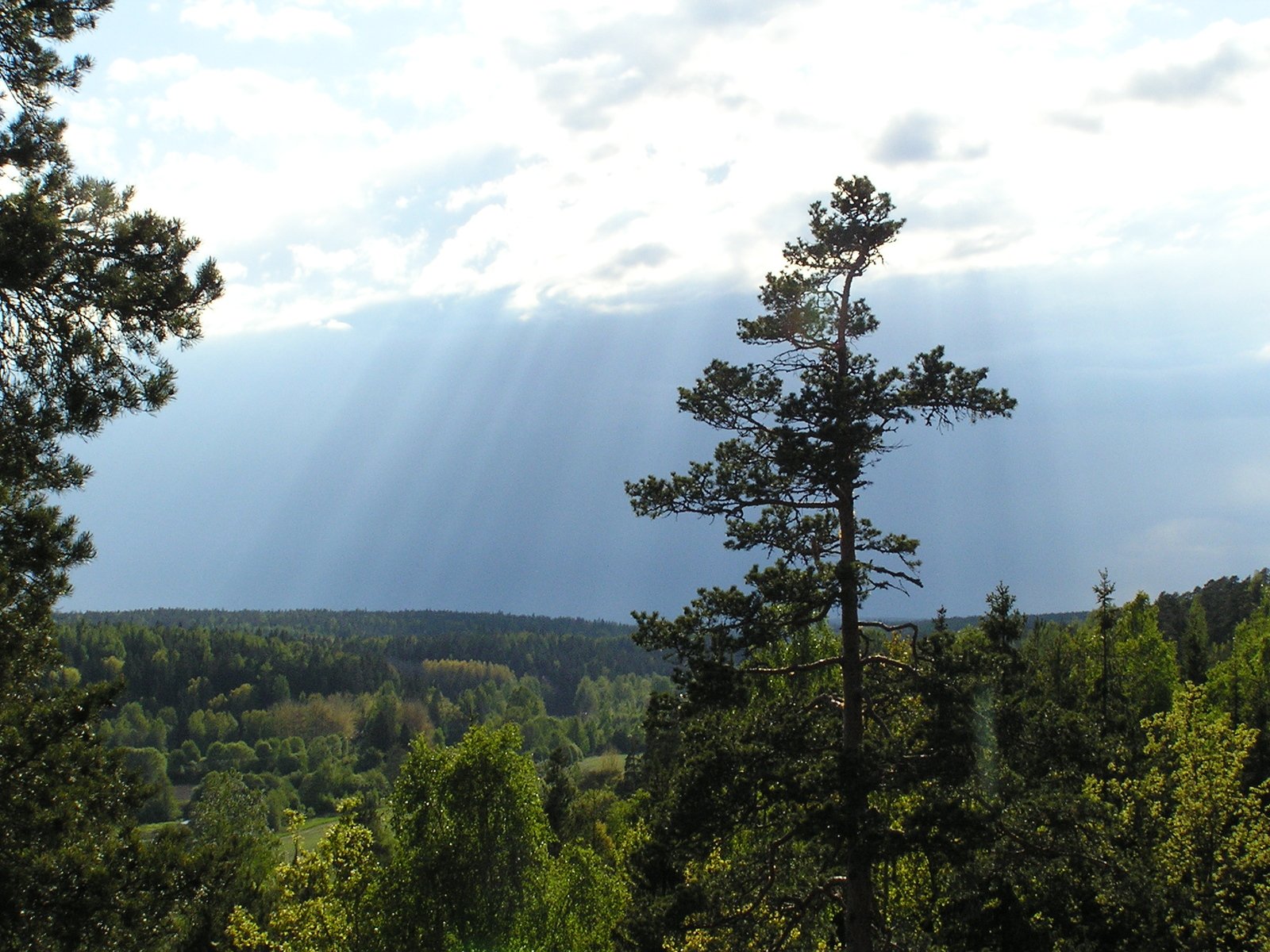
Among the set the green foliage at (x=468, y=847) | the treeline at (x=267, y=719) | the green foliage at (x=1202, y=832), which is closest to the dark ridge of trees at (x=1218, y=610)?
the treeline at (x=267, y=719)

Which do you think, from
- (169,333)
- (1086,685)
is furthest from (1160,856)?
(1086,685)

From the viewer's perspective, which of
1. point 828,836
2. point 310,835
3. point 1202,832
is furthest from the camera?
point 310,835

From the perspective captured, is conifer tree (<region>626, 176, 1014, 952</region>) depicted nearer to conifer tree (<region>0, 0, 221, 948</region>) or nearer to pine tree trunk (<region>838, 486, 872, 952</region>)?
pine tree trunk (<region>838, 486, 872, 952</region>)

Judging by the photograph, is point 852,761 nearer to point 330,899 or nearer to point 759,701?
point 759,701

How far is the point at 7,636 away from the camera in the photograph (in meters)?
14.4

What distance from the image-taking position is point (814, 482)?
1381 cm

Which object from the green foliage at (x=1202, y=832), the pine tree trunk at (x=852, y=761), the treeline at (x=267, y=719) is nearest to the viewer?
the pine tree trunk at (x=852, y=761)

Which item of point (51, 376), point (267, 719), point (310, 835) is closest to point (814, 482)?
point (51, 376)

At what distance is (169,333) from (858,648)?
38.2 ft

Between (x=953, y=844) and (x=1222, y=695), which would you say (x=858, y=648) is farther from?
(x=1222, y=695)

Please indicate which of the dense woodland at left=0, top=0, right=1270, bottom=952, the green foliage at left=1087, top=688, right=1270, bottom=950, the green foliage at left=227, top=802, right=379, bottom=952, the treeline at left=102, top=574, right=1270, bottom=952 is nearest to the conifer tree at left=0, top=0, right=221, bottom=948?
the dense woodland at left=0, top=0, right=1270, bottom=952

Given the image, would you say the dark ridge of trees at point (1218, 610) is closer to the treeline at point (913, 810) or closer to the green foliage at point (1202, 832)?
the green foliage at point (1202, 832)

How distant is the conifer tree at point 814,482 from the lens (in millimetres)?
13656

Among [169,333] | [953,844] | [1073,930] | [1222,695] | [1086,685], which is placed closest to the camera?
[953,844]
